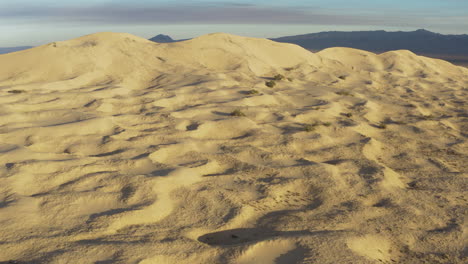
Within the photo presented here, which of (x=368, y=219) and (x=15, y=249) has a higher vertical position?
(x=15, y=249)

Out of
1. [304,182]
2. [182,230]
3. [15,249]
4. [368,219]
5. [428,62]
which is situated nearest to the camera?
[15,249]

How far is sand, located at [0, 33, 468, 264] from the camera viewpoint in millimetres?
3332

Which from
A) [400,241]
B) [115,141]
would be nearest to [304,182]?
[400,241]

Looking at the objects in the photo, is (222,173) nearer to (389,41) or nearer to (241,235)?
(241,235)

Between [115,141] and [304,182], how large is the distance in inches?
121

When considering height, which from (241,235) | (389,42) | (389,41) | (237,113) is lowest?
(241,235)

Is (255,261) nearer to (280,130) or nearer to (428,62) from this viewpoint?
(280,130)

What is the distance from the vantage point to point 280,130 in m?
7.25

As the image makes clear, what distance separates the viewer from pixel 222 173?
5.16 m

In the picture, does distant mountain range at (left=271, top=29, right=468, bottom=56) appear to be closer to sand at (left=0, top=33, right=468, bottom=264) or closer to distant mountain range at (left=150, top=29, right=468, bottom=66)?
distant mountain range at (left=150, top=29, right=468, bottom=66)

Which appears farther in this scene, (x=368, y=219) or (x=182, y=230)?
(x=368, y=219)

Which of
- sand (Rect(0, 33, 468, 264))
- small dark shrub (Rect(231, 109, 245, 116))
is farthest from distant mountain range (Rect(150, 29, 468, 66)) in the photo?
small dark shrub (Rect(231, 109, 245, 116))

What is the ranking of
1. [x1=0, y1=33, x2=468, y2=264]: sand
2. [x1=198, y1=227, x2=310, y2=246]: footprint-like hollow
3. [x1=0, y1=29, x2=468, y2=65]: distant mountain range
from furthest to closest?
[x1=0, y1=29, x2=468, y2=65]: distant mountain range < [x1=198, y1=227, x2=310, y2=246]: footprint-like hollow < [x1=0, y1=33, x2=468, y2=264]: sand

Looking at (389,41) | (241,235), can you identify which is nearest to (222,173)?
(241,235)
